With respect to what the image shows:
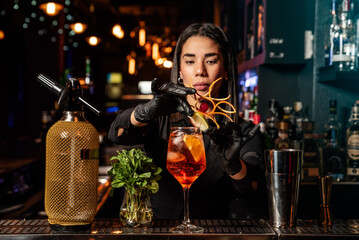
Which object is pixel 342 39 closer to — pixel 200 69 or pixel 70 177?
pixel 200 69

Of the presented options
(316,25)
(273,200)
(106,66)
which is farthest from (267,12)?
(106,66)

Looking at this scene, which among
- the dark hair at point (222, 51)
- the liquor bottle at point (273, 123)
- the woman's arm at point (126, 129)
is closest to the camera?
the woman's arm at point (126, 129)

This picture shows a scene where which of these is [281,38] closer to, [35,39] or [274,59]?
[274,59]

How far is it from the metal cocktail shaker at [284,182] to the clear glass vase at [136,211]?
0.36 metres

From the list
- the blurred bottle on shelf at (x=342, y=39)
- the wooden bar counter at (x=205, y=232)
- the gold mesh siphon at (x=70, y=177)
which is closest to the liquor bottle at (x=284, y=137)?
the blurred bottle on shelf at (x=342, y=39)

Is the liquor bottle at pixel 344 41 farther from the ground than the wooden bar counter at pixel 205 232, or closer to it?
farther from the ground

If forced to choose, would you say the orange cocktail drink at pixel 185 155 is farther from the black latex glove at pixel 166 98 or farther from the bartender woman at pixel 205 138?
the bartender woman at pixel 205 138

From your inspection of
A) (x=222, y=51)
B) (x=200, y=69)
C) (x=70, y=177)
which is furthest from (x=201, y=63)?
(x=70, y=177)

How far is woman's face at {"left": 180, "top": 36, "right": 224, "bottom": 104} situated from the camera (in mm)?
1599

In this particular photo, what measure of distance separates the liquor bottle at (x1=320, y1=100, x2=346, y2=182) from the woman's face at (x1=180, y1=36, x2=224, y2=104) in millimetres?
1126

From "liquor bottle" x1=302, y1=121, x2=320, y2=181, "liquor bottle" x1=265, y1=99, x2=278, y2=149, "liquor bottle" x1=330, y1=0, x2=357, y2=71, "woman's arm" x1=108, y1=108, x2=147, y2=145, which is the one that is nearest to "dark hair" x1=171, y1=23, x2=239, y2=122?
"woman's arm" x1=108, y1=108, x2=147, y2=145

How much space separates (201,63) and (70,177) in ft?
2.55

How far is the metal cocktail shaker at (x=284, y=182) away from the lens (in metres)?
1.13

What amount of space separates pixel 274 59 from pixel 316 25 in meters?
0.42
